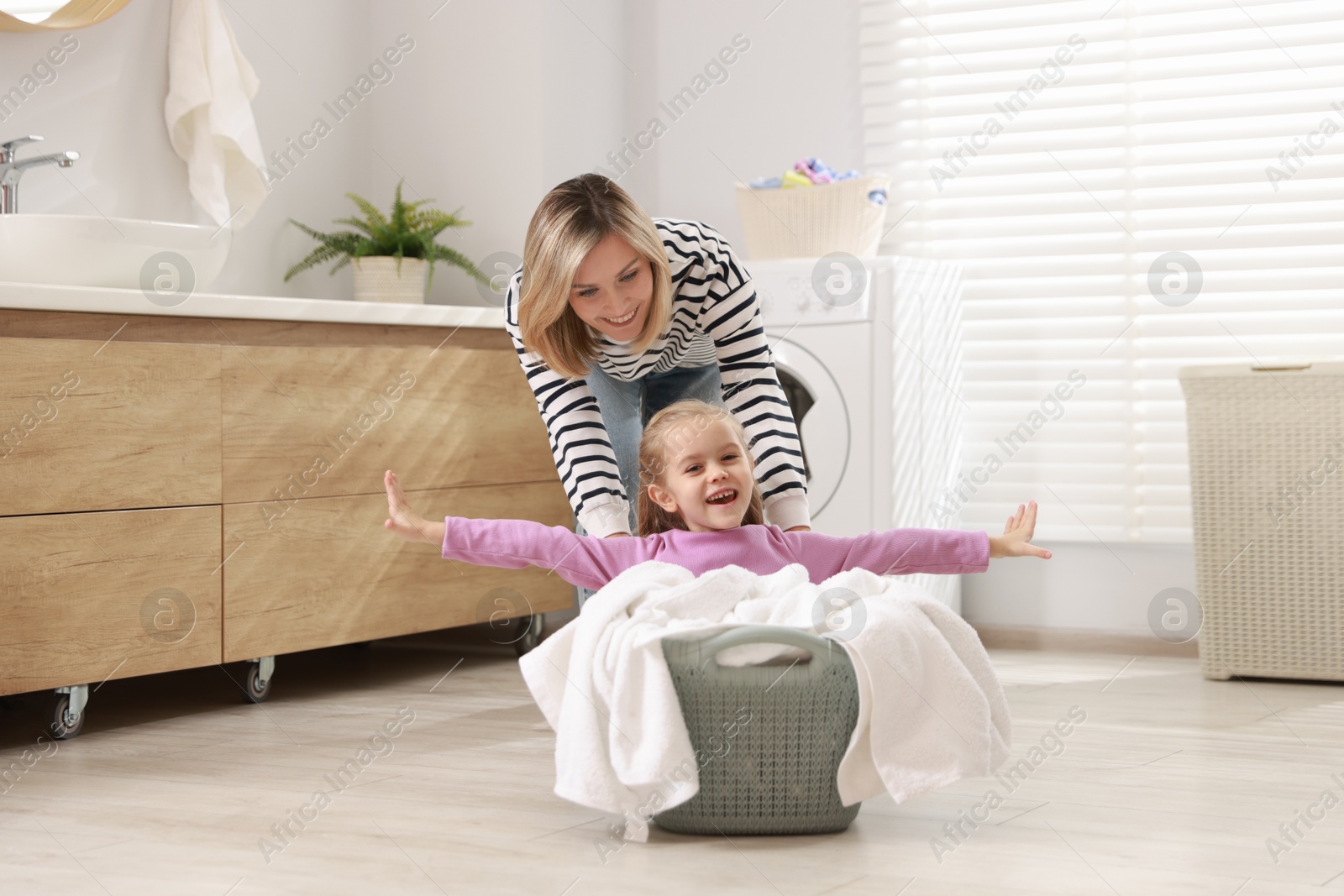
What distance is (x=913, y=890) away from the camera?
53.0 inches

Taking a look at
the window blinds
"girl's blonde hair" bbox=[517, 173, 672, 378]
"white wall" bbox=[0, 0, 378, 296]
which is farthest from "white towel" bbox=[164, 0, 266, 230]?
the window blinds

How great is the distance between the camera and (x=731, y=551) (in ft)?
5.56

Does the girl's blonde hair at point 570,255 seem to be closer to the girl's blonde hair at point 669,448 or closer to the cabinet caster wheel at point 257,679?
the girl's blonde hair at point 669,448

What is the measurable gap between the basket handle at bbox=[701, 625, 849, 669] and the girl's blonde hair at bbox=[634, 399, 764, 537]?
0.28 meters

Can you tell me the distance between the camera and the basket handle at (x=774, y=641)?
1.48 m

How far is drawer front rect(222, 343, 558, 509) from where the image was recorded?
2.40 metres

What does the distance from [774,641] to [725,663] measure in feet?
0.20

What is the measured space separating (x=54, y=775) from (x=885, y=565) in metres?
1.22

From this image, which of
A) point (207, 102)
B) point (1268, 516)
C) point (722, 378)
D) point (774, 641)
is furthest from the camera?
point (207, 102)

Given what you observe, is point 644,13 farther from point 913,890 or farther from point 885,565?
point 913,890

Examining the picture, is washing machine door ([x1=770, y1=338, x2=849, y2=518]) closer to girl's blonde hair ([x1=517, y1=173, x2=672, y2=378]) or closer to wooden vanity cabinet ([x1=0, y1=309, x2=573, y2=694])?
wooden vanity cabinet ([x1=0, y1=309, x2=573, y2=694])

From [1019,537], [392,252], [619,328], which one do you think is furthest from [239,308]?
[1019,537]

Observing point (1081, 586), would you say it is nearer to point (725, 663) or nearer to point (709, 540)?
point (709, 540)

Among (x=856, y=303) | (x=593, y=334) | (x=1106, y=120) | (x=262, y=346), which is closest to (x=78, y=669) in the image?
(x=262, y=346)
